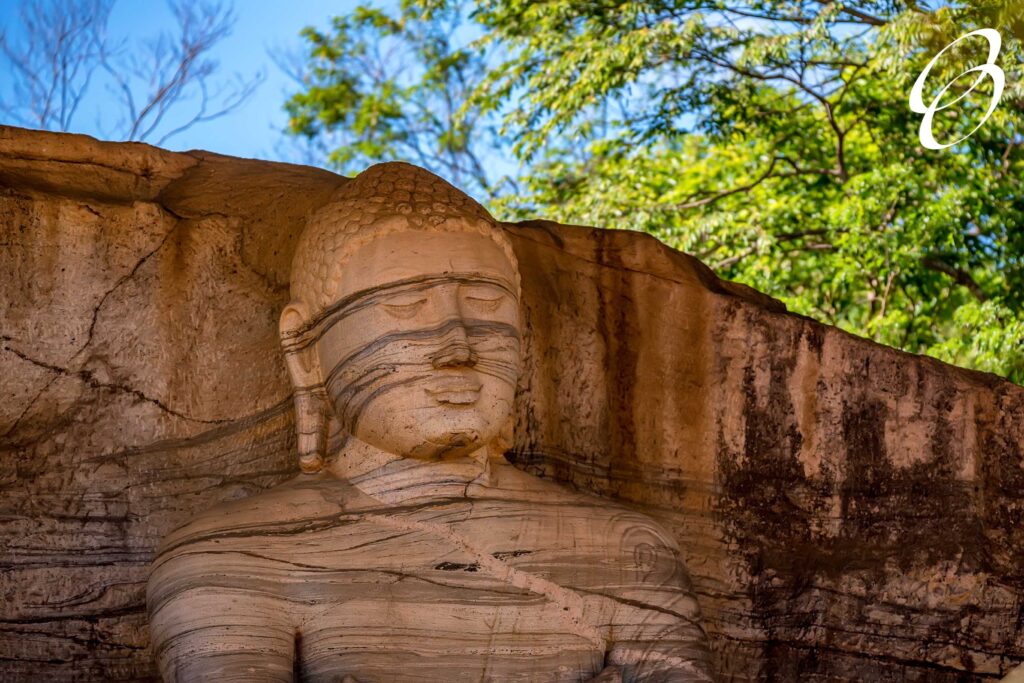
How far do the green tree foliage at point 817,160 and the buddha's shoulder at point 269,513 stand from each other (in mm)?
5080

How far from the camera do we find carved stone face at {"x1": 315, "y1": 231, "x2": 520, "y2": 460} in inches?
219

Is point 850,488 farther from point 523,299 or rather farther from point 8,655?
point 8,655

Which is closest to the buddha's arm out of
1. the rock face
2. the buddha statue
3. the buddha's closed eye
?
the buddha statue

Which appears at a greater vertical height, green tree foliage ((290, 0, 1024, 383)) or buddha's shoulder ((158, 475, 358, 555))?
green tree foliage ((290, 0, 1024, 383))

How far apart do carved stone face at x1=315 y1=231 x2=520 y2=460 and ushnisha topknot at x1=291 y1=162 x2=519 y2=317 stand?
42 millimetres

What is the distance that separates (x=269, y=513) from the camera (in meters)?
5.51

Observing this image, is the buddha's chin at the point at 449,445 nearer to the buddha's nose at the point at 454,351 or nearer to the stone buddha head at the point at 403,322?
the stone buddha head at the point at 403,322

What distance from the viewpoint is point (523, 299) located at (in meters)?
6.52

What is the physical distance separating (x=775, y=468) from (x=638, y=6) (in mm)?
5195

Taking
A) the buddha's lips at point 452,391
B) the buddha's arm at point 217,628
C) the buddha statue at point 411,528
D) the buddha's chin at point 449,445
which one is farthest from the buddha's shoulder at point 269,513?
the buddha's lips at point 452,391

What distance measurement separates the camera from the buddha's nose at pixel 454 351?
18.2 ft

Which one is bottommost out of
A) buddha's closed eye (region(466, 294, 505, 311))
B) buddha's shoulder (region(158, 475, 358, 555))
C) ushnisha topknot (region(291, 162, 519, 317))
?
buddha's shoulder (region(158, 475, 358, 555))

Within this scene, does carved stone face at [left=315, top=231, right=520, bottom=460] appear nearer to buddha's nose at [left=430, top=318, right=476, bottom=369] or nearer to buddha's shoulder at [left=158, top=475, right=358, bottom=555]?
buddha's nose at [left=430, top=318, right=476, bottom=369]

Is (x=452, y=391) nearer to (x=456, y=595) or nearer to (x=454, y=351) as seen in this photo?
(x=454, y=351)
